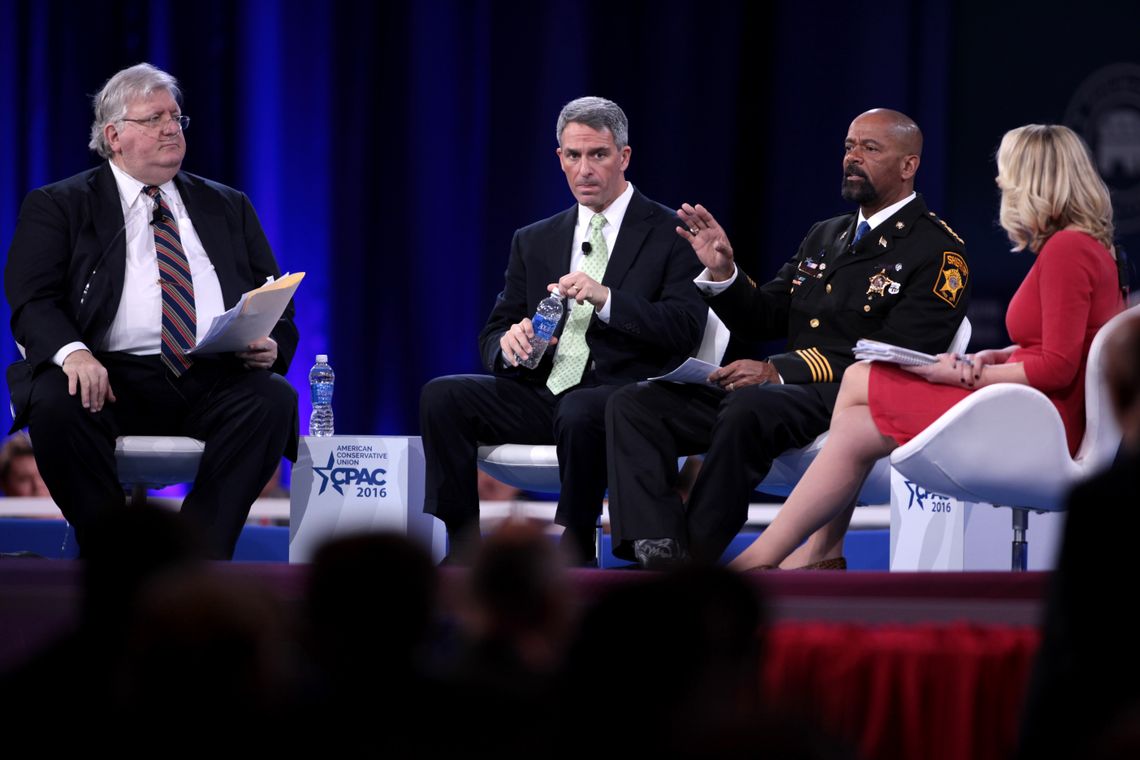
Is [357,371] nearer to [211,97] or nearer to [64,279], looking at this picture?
[211,97]

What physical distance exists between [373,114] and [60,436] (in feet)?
8.96

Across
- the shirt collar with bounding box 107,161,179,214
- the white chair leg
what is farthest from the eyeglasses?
the white chair leg

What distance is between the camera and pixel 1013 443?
3270 millimetres

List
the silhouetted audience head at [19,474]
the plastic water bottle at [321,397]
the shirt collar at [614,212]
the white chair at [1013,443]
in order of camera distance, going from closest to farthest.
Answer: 1. the white chair at [1013,443]
2. the shirt collar at [614,212]
3. the plastic water bottle at [321,397]
4. the silhouetted audience head at [19,474]

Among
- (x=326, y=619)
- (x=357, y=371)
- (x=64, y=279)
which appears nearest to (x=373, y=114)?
(x=357, y=371)

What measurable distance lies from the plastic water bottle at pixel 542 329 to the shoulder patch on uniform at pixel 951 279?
1.00 meters

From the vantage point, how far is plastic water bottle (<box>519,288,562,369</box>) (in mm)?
4052

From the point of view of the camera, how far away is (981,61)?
19.7 feet

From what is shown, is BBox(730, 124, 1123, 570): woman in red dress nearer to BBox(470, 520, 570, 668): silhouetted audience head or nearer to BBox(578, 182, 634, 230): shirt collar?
BBox(578, 182, 634, 230): shirt collar

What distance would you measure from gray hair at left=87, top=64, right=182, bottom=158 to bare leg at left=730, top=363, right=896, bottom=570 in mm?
2135

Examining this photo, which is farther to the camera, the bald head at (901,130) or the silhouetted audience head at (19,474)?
the silhouetted audience head at (19,474)

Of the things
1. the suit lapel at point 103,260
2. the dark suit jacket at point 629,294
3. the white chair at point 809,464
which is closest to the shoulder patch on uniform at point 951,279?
the white chair at point 809,464

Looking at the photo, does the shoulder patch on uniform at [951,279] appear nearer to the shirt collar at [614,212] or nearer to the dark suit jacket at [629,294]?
the dark suit jacket at [629,294]

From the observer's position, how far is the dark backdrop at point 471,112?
597 centimetres
